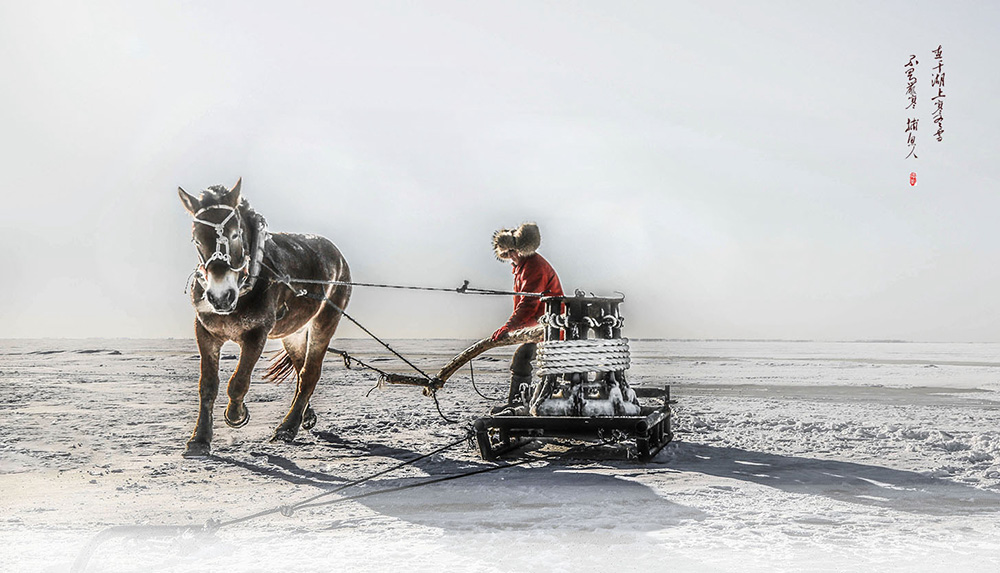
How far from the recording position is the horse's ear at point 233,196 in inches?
245

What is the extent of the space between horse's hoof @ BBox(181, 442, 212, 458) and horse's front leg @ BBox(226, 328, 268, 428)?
1.18 ft

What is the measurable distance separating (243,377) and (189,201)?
151 cm

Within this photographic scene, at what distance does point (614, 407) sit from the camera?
20.2 ft

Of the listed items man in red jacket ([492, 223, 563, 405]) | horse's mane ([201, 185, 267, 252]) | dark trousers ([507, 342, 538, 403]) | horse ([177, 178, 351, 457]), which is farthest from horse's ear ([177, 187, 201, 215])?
dark trousers ([507, 342, 538, 403])

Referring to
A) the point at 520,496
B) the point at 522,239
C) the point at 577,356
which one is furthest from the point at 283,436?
the point at 520,496

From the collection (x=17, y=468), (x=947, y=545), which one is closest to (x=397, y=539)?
(x=947, y=545)

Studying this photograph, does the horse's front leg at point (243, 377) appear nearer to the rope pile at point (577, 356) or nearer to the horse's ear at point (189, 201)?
the horse's ear at point (189, 201)

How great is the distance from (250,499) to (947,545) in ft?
12.9

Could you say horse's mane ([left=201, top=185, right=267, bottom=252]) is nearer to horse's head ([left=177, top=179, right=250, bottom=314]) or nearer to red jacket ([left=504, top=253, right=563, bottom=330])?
horse's head ([left=177, top=179, right=250, bottom=314])

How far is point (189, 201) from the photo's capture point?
6137 millimetres

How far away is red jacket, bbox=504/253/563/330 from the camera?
6.96 metres

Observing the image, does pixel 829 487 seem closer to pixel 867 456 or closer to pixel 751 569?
pixel 867 456

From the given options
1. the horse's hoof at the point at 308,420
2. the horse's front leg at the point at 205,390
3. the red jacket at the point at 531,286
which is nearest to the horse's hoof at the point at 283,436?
the horse's hoof at the point at 308,420

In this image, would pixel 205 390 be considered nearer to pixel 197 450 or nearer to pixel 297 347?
pixel 197 450
